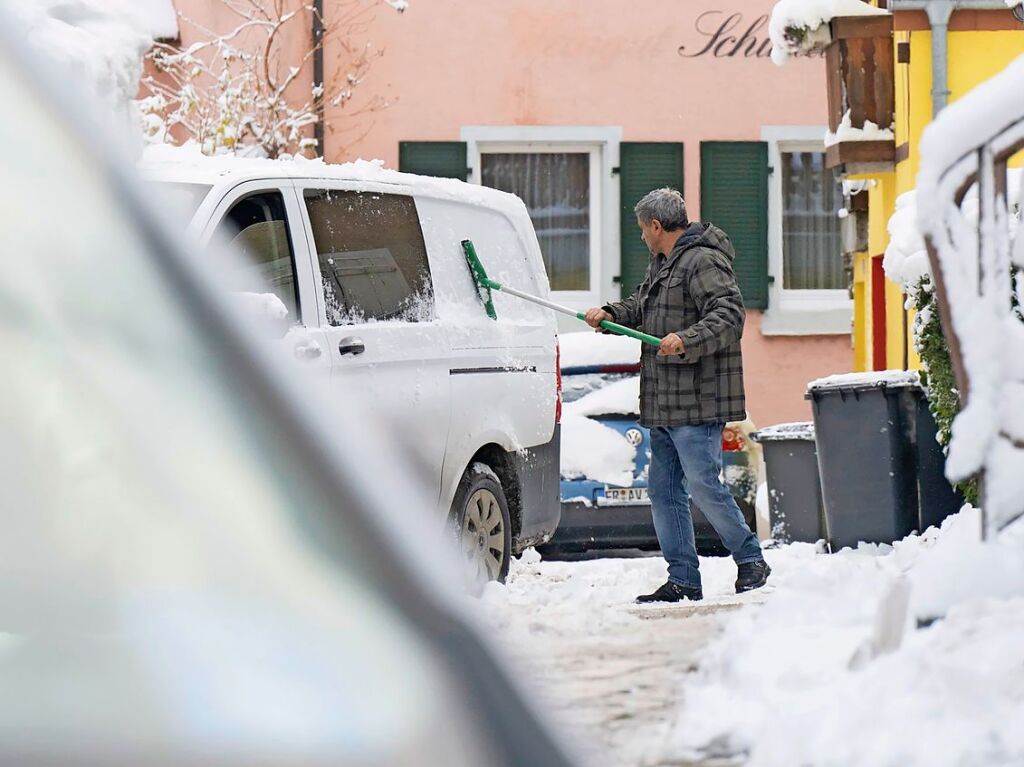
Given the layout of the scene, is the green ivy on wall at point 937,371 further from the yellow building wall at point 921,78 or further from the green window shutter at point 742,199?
the green window shutter at point 742,199

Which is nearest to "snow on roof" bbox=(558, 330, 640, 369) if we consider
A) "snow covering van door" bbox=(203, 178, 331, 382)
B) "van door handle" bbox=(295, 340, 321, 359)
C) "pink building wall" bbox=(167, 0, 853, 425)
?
"snow covering van door" bbox=(203, 178, 331, 382)

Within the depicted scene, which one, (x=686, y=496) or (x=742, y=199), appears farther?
(x=742, y=199)

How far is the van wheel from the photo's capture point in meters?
6.41

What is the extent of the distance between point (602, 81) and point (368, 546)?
1721 centimetres

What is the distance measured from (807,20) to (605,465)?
4.87 metres

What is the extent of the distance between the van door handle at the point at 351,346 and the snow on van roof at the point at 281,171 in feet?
1.88

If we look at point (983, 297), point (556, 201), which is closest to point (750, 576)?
point (983, 297)

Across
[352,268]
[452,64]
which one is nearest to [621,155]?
[452,64]

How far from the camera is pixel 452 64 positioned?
683 inches

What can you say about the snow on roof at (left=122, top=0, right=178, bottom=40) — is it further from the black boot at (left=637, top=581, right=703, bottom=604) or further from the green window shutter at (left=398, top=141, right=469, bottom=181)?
the black boot at (left=637, top=581, right=703, bottom=604)

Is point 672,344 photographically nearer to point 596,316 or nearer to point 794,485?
point 596,316

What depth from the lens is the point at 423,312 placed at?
6.29 m

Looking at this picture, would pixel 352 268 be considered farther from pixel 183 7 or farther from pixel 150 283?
pixel 183 7

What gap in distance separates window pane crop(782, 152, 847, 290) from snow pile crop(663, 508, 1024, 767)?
13122mm
